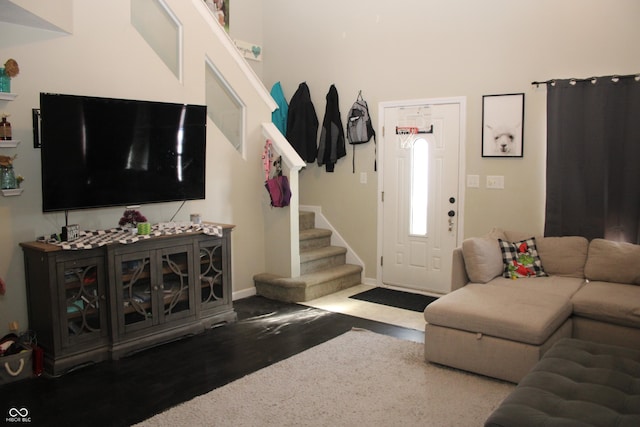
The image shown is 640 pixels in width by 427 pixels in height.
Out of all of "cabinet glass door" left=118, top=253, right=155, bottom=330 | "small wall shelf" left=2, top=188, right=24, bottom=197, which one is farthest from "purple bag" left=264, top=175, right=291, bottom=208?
"small wall shelf" left=2, top=188, right=24, bottom=197

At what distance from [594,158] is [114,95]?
390cm

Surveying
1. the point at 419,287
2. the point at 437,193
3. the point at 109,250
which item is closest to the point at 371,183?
the point at 437,193

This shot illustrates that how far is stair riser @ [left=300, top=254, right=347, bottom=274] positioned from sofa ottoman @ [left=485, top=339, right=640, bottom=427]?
3.08 metres

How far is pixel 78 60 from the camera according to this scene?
393 cm

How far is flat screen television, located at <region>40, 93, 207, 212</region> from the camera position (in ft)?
11.6

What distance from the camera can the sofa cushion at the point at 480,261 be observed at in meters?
4.22

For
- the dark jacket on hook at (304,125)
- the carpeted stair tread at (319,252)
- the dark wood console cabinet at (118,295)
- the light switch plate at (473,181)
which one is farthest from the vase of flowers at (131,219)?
the light switch plate at (473,181)

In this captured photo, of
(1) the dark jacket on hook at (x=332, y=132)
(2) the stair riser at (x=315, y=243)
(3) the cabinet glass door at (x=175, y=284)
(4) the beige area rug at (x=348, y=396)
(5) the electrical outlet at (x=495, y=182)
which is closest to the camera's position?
(4) the beige area rug at (x=348, y=396)

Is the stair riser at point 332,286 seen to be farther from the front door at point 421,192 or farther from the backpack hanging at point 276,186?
the backpack hanging at point 276,186

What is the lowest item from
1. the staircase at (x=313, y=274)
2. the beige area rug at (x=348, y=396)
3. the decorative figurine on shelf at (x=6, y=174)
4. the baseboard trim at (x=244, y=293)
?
the beige area rug at (x=348, y=396)

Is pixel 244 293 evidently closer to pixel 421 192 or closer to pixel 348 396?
pixel 421 192

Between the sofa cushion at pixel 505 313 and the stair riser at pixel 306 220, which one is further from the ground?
the stair riser at pixel 306 220

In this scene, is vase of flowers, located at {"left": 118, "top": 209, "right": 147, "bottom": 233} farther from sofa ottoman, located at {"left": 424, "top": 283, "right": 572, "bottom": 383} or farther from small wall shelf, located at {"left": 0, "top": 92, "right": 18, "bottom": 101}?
sofa ottoman, located at {"left": 424, "top": 283, "right": 572, "bottom": 383}

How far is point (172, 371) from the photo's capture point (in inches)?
142
